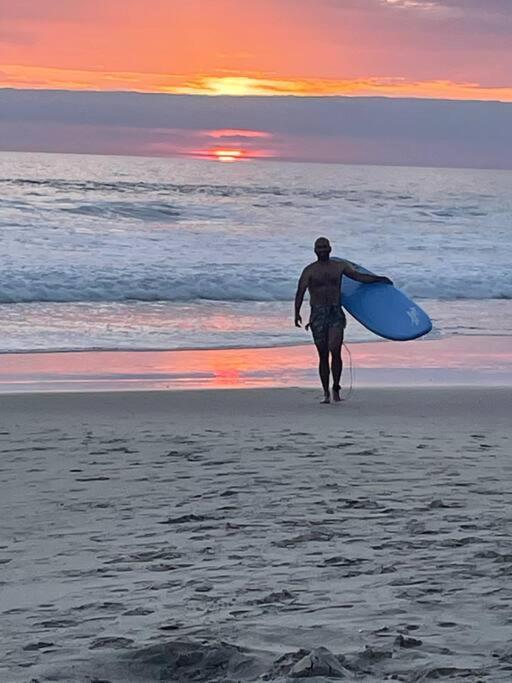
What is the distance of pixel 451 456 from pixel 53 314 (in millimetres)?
10923

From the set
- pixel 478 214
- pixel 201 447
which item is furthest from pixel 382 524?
pixel 478 214

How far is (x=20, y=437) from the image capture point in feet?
27.0

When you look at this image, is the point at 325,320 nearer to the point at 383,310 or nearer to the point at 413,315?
the point at 383,310

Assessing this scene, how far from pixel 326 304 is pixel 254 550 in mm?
5840

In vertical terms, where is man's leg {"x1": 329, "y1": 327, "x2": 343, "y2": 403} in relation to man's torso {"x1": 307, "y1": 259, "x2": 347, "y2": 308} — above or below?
below

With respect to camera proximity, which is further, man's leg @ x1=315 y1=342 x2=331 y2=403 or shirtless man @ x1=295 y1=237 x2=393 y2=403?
shirtless man @ x1=295 y1=237 x2=393 y2=403

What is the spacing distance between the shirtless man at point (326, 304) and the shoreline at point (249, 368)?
0.73 metres

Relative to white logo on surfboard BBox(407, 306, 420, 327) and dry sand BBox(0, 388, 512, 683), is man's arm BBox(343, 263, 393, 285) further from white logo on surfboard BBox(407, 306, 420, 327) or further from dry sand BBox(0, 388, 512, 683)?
dry sand BBox(0, 388, 512, 683)

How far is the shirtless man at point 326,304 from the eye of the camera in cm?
1046

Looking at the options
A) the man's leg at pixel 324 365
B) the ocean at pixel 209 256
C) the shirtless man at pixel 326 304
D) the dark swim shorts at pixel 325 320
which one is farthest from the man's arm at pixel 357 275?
the ocean at pixel 209 256

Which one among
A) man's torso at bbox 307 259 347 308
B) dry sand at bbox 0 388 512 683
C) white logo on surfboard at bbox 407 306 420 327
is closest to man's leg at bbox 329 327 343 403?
man's torso at bbox 307 259 347 308

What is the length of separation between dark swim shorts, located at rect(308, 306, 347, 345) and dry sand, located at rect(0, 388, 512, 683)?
1.68 metres

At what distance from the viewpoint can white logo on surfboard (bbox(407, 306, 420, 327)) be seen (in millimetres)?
11477

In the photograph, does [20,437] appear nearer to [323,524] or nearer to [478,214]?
[323,524]
